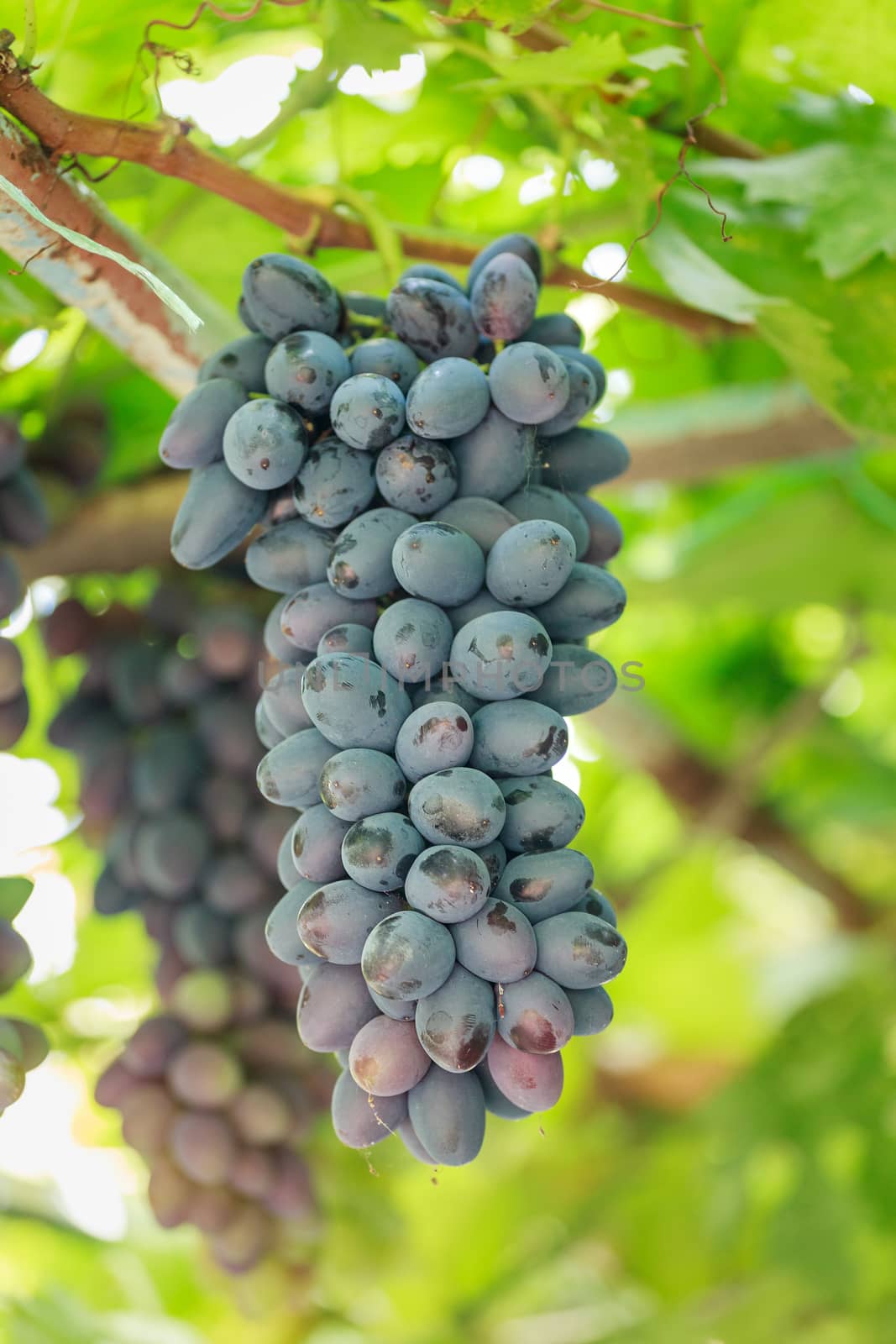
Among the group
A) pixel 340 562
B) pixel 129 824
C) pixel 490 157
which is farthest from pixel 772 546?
pixel 340 562

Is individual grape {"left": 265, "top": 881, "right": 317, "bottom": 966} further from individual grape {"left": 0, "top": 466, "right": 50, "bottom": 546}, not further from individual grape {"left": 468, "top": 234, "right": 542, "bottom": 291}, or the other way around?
individual grape {"left": 0, "top": 466, "right": 50, "bottom": 546}

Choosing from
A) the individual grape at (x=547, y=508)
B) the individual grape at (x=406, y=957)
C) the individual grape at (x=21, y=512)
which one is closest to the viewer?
the individual grape at (x=406, y=957)

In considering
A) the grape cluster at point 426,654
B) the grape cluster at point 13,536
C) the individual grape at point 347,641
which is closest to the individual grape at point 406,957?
the grape cluster at point 426,654

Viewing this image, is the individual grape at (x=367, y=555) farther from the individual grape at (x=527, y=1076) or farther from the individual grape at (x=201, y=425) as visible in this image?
the individual grape at (x=527, y=1076)

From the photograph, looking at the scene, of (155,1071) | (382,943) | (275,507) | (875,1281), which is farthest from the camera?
(875,1281)

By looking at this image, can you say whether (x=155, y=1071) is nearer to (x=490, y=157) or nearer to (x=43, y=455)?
(x=43, y=455)

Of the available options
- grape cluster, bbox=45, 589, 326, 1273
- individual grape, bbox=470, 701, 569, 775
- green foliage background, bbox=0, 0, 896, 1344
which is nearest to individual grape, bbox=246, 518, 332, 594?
individual grape, bbox=470, 701, 569, 775
